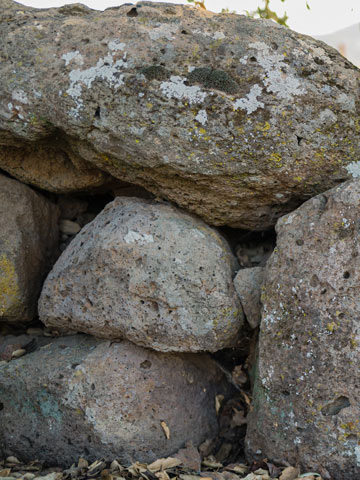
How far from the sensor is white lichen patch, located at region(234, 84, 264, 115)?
2801 mm

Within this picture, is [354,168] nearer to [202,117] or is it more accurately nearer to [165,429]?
[202,117]

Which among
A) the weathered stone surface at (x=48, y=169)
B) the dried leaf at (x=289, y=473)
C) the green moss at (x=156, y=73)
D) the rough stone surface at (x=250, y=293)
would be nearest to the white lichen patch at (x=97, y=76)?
the green moss at (x=156, y=73)

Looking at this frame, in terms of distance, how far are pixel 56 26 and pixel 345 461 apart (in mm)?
2861

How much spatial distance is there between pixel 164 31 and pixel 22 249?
1618 mm

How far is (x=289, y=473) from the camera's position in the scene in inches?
102

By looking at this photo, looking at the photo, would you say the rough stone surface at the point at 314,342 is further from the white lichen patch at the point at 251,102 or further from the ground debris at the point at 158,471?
the white lichen patch at the point at 251,102

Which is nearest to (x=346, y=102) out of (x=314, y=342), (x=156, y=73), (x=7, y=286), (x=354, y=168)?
(x=354, y=168)

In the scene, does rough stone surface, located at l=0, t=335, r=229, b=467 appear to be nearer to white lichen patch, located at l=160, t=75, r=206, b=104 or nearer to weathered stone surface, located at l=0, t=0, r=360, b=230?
weathered stone surface, located at l=0, t=0, r=360, b=230

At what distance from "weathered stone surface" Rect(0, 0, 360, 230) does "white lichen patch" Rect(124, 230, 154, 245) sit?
0.36 metres

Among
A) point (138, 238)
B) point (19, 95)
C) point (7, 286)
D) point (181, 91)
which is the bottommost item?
→ point (7, 286)

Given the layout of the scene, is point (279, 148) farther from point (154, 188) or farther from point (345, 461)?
point (345, 461)

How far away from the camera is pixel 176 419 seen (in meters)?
3.06

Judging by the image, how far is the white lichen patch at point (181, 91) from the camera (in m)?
2.82

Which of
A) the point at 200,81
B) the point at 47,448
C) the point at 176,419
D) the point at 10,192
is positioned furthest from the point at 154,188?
the point at 47,448
